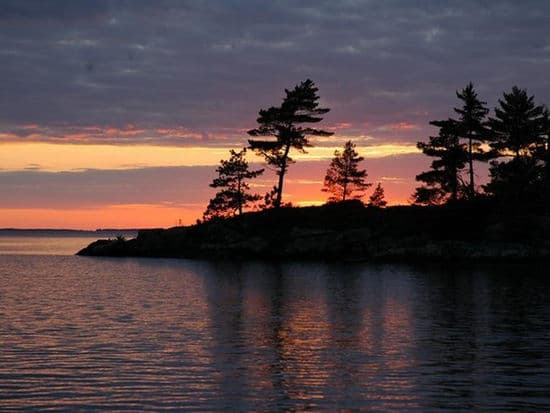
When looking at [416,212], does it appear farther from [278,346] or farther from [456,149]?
[278,346]

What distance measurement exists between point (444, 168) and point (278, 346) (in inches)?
2801

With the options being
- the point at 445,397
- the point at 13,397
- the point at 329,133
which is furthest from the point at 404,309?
the point at 329,133

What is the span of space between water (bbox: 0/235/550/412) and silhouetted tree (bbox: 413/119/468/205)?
41076mm

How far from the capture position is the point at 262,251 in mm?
83625

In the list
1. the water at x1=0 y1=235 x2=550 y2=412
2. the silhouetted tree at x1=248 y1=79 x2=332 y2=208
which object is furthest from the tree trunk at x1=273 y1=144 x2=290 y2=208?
the water at x1=0 y1=235 x2=550 y2=412

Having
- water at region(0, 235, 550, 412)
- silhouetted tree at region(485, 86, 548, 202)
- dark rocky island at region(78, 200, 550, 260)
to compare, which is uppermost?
silhouetted tree at region(485, 86, 548, 202)

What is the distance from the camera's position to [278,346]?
26062mm

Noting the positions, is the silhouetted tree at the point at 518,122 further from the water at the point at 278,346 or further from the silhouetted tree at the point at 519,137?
the water at the point at 278,346

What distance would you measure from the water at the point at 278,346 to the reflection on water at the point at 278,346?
0.07 metres

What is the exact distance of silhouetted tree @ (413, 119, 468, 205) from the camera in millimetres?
90675

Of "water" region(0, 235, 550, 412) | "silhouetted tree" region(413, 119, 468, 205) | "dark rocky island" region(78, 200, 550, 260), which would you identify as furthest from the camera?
"silhouetted tree" region(413, 119, 468, 205)

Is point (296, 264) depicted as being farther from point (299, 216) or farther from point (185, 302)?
point (185, 302)

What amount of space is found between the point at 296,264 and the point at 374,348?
160ft

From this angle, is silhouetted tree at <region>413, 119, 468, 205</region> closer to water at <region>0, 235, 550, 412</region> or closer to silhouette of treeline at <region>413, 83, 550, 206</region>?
silhouette of treeline at <region>413, 83, 550, 206</region>
